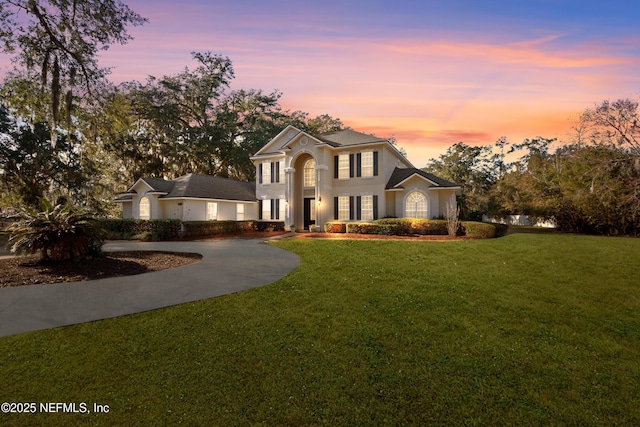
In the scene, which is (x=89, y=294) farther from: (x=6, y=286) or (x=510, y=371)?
(x=510, y=371)

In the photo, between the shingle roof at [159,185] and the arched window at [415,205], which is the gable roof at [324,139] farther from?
the shingle roof at [159,185]

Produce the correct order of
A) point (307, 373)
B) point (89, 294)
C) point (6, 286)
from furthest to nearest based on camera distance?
point (6, 286), point (89, 294), point (307, 373)

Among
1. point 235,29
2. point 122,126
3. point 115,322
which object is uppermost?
point 235,29

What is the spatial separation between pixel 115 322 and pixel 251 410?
11.0 ft

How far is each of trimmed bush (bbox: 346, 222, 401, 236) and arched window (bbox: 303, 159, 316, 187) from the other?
595 cm

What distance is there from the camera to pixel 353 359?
15.0ft

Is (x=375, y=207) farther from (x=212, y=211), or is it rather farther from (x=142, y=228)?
(x=142, y=228)

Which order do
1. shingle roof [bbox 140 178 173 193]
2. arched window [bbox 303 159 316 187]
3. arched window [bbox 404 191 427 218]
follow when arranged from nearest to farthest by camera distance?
arched window [bbox 404 191 427 218], arched window [bbox 303 159 316 187], shingle roof [bbox 140 178 173 193]

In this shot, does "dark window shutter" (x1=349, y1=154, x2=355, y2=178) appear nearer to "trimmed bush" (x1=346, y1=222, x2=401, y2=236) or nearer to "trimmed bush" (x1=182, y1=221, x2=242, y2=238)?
"trimmed bush" (x1=346, y1=222, x2=401, y2=236)

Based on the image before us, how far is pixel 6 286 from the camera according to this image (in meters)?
7.33

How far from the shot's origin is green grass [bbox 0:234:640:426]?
3.61m

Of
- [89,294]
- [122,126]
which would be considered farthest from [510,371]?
[122,126]

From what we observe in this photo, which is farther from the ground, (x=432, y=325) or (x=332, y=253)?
(x=332, y=253)

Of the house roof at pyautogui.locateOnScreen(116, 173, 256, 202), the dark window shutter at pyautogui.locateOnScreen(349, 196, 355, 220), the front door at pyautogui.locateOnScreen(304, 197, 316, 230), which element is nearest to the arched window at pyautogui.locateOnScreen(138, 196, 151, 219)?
the house roof at pyautogui.locateOnScreen(116, 173, 256, 202)
